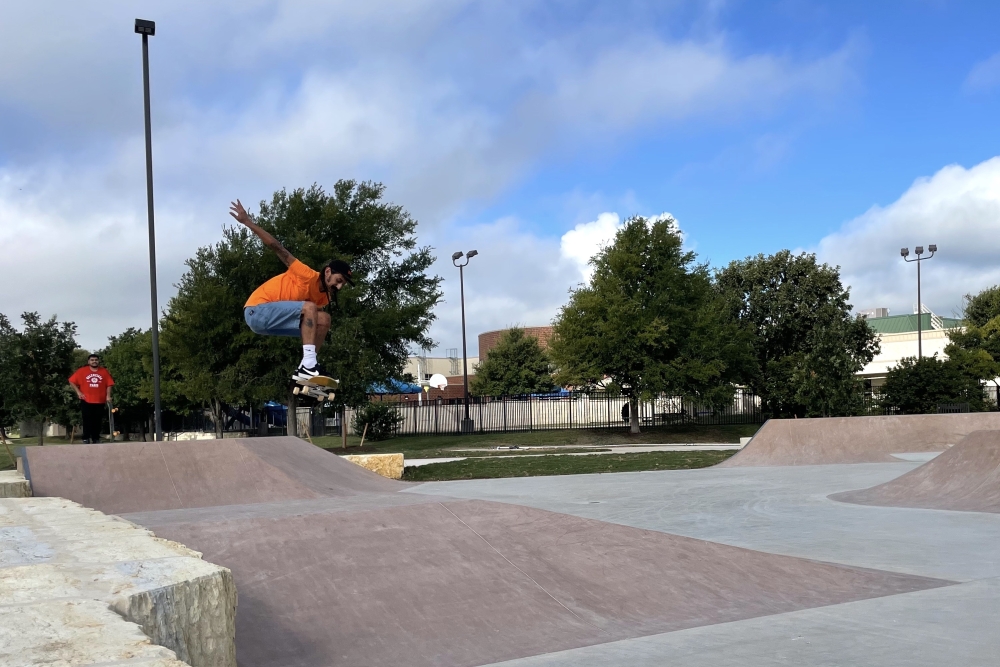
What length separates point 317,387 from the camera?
1015 cm

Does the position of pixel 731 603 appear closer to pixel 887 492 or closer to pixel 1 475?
pixel 887 492

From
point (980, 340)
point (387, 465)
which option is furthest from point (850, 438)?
point (980, 340)

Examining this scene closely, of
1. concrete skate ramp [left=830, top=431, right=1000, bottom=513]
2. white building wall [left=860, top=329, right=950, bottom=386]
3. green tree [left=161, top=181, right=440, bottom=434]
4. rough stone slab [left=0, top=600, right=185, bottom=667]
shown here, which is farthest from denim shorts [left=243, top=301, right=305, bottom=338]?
white building wall [left=860, top=329, right=950, bottom=386]

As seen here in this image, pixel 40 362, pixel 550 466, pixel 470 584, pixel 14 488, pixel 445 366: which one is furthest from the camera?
pixel 445 366

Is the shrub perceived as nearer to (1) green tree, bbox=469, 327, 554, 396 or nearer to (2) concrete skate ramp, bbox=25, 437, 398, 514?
(2) concrete skate ramp, bbox=25, 437, 398, 514

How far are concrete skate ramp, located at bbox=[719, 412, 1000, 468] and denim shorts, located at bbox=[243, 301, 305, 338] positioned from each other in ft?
30.0

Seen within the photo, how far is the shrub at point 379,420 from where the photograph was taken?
1384 inches

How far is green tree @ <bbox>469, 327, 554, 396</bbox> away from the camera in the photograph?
2643 inches

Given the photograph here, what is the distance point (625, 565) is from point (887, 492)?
5.12 m

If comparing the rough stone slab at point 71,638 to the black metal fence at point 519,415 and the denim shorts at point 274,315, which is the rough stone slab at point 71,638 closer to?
the denim shorts at point 274,315

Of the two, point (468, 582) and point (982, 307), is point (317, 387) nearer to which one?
point (468, 582)

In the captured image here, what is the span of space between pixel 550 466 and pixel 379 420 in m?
20.5

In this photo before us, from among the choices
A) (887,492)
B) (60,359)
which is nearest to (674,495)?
(887,492)

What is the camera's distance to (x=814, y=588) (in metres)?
5.80
